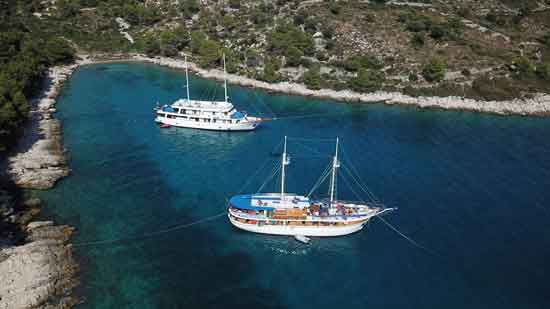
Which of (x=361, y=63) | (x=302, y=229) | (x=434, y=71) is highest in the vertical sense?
(x=361, y=63)

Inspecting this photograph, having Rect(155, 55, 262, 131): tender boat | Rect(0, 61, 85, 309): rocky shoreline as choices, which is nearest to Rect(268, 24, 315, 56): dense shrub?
Rect(155, 55, 262, 131): tender boat

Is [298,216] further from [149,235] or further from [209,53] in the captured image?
[209,53]

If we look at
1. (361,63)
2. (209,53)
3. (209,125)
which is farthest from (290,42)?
(209,125)

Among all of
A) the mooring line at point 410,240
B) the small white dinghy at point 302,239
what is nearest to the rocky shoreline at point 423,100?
the mooring line at point 410,240

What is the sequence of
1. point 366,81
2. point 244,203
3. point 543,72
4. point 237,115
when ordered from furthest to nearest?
1. point 543,72
2. point 366,81
3. point 237,115
4. point 244,203

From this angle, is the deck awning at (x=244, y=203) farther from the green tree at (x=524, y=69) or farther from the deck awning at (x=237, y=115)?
the green tree at (x=524, y=69)

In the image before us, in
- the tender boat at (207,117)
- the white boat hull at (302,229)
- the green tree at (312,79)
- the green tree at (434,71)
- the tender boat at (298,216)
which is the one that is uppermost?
the green tree at (434,71)

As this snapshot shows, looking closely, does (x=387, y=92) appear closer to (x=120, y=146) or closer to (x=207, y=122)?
(x=207, y=122)
